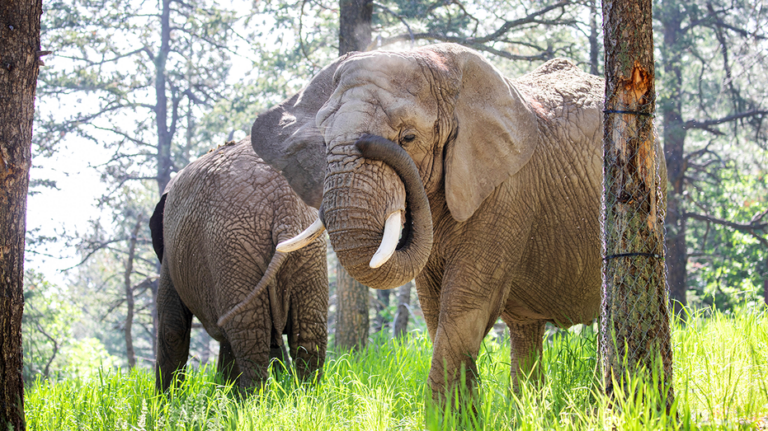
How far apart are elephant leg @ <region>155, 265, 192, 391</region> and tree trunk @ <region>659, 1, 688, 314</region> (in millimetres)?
11488

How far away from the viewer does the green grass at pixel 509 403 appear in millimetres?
2906

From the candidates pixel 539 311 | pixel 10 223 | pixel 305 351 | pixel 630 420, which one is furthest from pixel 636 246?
pixel 10 223

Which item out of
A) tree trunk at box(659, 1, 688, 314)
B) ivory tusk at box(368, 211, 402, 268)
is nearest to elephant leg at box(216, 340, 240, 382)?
ivory tusk at box(368, 211, 402, 268)

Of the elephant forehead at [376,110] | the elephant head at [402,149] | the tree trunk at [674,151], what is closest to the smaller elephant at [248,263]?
the elephant head at [402,149]

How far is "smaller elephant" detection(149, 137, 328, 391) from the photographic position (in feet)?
15.9

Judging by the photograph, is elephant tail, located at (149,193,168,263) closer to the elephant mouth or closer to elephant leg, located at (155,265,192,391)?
elephant leg, located at (155,265,192,391)

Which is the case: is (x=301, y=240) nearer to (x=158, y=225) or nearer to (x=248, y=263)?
(x=248, y=263)

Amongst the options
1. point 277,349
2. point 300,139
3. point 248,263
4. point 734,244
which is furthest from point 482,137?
point 734,244

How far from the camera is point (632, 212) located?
314 cm

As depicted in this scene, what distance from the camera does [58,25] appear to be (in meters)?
16.1

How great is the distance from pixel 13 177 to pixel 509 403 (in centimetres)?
295

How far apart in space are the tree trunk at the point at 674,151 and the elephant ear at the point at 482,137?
11.4 m

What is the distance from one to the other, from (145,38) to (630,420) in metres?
18.4

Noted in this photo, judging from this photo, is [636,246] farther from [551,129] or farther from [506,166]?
[551,129]
